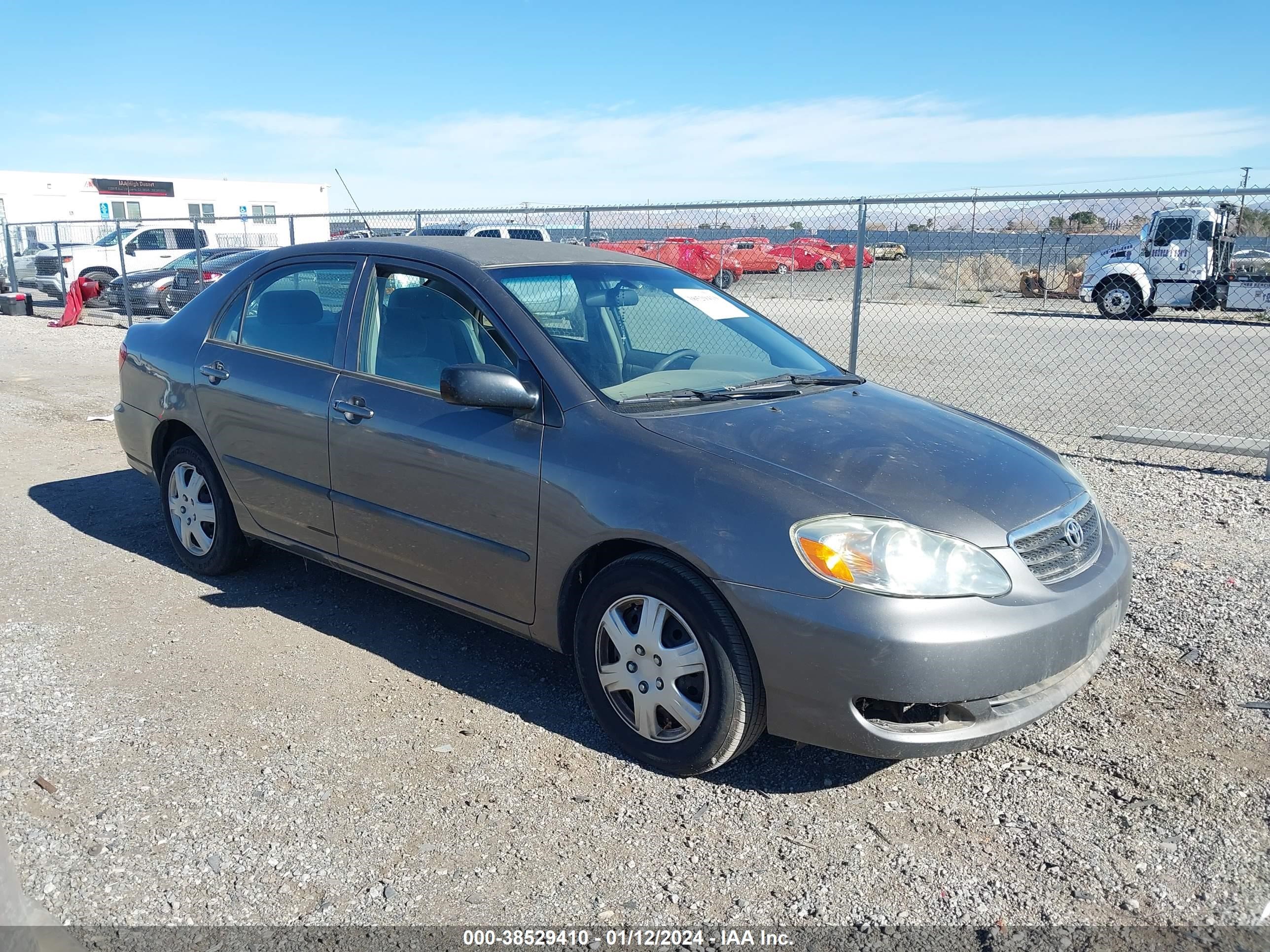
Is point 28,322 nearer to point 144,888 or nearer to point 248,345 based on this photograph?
point 248,345

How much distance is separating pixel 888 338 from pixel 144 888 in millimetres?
16384

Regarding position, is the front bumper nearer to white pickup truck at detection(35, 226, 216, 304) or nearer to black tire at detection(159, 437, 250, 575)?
black tire at detection(159, 437, 250, 575)

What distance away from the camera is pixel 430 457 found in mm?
3771

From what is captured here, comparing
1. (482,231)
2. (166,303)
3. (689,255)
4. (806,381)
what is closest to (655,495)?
(806,381)

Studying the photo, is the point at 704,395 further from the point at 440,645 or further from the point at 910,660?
the point at 440,645

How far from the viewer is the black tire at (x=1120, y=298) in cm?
2070

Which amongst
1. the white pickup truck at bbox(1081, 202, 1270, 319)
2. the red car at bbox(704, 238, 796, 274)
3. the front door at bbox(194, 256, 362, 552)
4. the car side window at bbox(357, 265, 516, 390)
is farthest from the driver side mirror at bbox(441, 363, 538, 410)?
the white pickup truck at bbox(1081, 202, 1270, 319)

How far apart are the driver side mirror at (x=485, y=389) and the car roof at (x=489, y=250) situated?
2.25 feet

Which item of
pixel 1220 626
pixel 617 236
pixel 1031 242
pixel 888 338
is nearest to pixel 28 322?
pixel 617 236

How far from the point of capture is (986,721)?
2967 millimetres

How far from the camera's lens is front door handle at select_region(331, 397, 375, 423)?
13.2 ft

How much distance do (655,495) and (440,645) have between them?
5.36 ft

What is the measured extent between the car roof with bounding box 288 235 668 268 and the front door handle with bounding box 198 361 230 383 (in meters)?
0.66

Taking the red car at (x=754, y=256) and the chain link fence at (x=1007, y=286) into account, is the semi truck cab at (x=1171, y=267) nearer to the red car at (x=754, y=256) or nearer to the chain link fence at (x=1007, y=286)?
the chain link fence at (x=1007, y=286)
